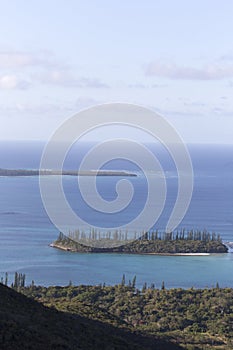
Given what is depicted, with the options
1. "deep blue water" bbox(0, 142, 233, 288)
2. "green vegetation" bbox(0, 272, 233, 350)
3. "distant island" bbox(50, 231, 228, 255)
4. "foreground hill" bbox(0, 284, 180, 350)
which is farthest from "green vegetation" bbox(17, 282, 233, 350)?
"distant island" bbox(50, 231, 228, 255)

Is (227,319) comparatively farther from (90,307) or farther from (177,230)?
(177,230)

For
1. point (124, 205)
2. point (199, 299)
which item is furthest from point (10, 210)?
point (199, 299)

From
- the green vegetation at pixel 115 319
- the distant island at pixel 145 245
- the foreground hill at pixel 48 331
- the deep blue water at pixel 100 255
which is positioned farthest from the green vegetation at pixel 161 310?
the distant island at pixel 145 245

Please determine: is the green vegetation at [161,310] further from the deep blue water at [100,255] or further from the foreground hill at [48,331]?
the deep blue water at [100,255]

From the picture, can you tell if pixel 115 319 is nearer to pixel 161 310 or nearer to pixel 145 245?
pixel 161 310

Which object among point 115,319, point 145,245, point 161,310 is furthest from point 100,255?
point 115,319

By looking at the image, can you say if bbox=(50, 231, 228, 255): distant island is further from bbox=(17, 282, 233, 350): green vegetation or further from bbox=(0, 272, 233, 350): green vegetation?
bbox=(17, 282, 233, 350): green vegetation
